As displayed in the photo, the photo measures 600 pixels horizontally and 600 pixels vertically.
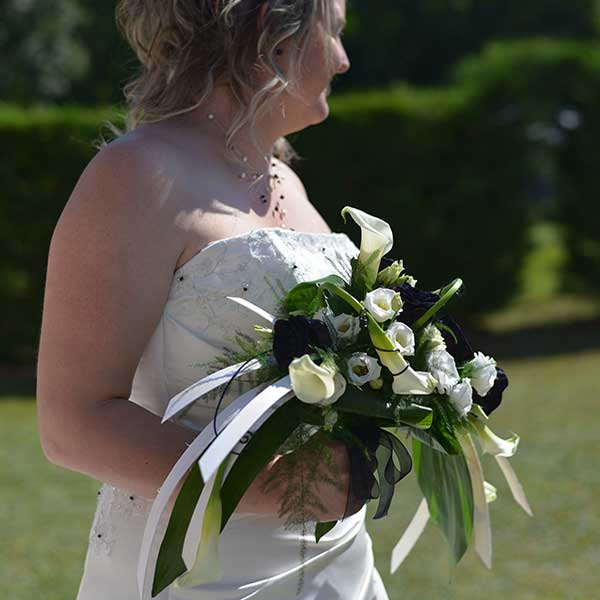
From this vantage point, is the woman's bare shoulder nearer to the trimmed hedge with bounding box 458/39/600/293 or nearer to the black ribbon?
the black ribbon

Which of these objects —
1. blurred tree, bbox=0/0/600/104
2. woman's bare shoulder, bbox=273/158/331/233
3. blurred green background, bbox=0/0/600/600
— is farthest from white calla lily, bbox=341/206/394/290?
blurred tree, bbox=0/0/600/104

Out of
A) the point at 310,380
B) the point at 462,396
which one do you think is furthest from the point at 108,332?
the point at 462,396

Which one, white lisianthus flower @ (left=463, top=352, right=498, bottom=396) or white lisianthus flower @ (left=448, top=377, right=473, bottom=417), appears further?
white lisianthus flower @ (left=463, top=352, right=498, bottom=396)

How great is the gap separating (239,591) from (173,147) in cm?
94

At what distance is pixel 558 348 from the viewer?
12336 mm

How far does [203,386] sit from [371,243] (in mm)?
433

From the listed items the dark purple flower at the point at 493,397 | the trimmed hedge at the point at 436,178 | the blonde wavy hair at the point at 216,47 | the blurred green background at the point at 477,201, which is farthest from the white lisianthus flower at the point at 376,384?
the trimmed hedge at the point at 436,178

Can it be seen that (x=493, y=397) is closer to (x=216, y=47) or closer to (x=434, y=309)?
(x=434, y=309)

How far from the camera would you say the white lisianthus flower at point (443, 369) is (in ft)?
6.73

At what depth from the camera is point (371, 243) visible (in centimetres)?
208

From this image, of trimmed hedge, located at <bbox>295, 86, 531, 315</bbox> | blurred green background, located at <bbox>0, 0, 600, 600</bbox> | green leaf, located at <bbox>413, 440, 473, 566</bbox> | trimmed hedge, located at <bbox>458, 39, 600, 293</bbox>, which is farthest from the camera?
trimmed hedge, located at <bbox>458, 39, 600, 293</bbox>

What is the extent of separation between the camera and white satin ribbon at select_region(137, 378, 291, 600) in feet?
6.17

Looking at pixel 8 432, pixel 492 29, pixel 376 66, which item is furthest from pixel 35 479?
pixel 492 29

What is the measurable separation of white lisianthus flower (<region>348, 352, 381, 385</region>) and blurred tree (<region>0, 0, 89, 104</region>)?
24.2 meters
